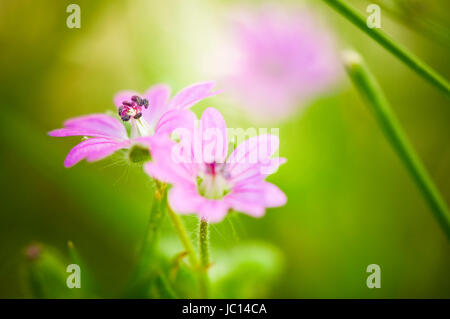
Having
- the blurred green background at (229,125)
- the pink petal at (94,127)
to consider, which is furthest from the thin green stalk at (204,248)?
the blurred green background at (229,125)

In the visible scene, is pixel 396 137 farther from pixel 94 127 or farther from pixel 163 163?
pixel 94 127

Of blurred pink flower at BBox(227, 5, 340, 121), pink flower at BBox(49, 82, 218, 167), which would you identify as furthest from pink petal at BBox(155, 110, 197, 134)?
blurred pink flower at BBox(227, 5, 340, 121)

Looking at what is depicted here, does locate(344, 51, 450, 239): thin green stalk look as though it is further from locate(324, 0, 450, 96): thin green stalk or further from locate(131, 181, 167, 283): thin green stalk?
locate(131, 181, 167, 283): thin green stalk

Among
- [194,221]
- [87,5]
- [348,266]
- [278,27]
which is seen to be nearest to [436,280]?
[348,266]

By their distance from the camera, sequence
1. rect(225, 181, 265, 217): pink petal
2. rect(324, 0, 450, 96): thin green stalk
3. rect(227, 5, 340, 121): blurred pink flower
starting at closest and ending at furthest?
rect(225, 181, 265, 217): pink petal
rect(324, 0, 450, 96): thin green stalk
rect(227, 5, 340, 121): blurred pink flower

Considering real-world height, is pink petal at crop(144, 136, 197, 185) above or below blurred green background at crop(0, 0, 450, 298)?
below

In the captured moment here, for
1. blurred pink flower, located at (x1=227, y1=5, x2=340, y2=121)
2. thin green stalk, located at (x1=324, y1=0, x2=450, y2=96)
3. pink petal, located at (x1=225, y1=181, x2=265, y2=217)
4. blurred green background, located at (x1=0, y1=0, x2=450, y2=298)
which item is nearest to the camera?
pink petal, located at (x1=225, y1=181, x2=265, y2=217)

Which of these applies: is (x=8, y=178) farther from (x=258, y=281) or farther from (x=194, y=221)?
(x=258, y=281)

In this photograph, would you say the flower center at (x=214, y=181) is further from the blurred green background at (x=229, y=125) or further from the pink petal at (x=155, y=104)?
the blurred green background at (x=229, y=125)
